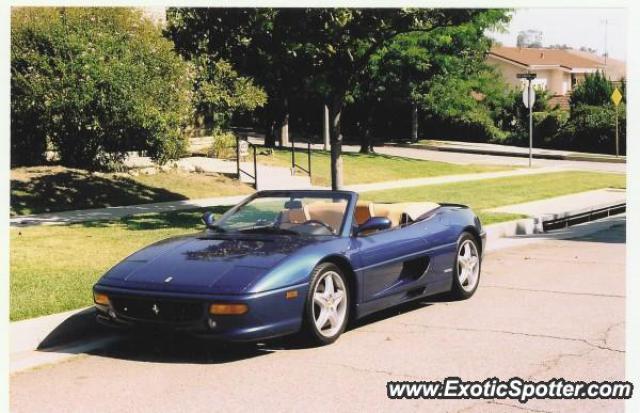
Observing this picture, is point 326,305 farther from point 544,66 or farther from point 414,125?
point 544,66

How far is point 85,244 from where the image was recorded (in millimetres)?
11242

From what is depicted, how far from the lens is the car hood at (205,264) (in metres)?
5.92

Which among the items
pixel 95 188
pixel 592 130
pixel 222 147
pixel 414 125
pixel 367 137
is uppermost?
pixel 414 125

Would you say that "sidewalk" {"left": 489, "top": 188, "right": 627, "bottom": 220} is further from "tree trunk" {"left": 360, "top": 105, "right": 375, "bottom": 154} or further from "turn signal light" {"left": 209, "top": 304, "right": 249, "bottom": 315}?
"tree trunk" {"left": 360, "top": 105, "right": 375, "bottom": 154}

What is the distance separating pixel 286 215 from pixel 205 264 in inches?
54.4

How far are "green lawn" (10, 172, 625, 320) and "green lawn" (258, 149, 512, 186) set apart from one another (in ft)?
12.5

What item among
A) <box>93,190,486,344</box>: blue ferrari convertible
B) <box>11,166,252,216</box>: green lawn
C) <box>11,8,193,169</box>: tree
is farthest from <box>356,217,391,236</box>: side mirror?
<box>11,8,193,169</box>: tree

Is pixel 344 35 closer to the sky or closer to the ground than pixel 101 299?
closer to the sky

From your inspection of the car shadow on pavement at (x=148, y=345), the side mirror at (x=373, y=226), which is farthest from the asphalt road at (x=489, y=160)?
the car shadow on pavement at (x=148, y=345)

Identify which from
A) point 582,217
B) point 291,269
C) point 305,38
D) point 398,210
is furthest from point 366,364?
point 582,217

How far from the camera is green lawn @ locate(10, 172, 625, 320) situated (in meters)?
7.64

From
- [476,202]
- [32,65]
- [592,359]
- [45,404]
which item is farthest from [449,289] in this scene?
[32,65]

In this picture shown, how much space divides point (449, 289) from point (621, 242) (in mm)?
5571

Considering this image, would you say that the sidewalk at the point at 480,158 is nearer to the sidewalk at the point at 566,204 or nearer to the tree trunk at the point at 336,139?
the sidewalk at the point at 566,204
